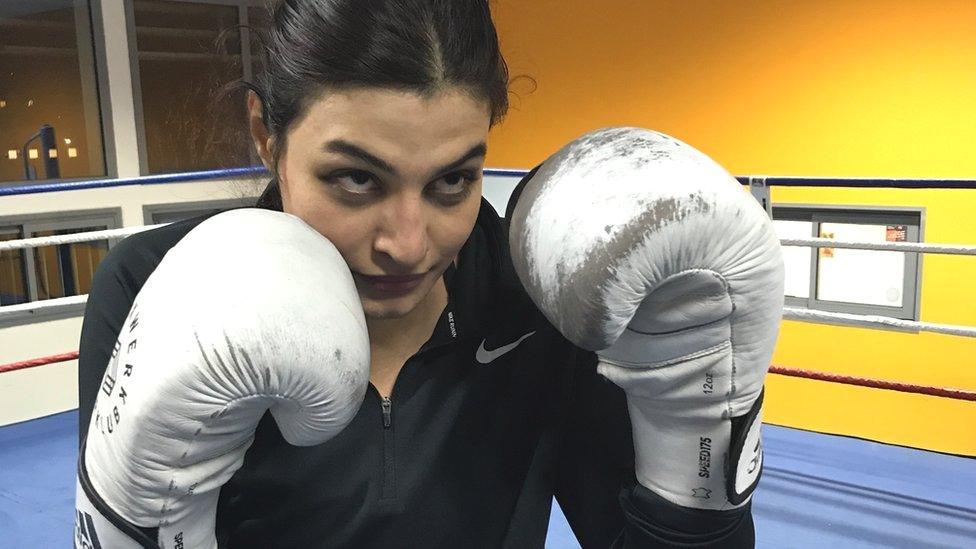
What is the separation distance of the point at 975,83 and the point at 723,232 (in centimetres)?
229

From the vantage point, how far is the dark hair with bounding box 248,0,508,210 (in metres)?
0.63

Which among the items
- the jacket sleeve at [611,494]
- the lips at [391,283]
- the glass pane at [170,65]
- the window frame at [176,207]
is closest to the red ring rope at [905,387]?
the jacket sleeve at [611,494]

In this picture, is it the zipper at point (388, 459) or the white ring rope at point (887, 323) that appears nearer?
the zipper at point (388, 459)

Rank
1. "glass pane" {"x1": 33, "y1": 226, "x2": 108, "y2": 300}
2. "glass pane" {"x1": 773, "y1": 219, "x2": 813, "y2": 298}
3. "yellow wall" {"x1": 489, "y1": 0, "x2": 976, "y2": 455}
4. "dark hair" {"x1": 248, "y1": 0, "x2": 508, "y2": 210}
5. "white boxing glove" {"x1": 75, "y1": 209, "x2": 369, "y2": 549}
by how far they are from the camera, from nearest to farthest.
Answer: "white boxing glove" {"x1": 75, "y1": 209, "x2": 369, "y2": 549} < "dark hair" {"x1": 248, "y1": 0, "x2": 508, "y2": 210} < "yellow wall" {"x1": 489, "y1": 0, "x2": 976, "y2": 455} < "glass pane" {"x1": 773, "y1": 219, "x2": 813, "y2": 298} < "glass pane" {"x1": 33, "y1": 226, "x2": 108, "y2": 300}

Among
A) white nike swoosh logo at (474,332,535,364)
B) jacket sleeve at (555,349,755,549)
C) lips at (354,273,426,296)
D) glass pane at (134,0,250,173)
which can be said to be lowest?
jacket sleeve at (555,349,755,549)

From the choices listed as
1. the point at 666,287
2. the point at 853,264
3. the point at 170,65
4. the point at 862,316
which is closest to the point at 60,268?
the point at 170,65

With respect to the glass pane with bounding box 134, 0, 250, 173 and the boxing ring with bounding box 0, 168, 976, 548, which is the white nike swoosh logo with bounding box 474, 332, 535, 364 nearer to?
the boxing ring with bounding box 0, 168, 976, 548

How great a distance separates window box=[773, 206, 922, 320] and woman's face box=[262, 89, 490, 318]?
2.11 m

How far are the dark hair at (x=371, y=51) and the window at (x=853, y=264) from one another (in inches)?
82.6

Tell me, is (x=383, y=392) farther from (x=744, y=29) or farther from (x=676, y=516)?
(x=744, y=29)

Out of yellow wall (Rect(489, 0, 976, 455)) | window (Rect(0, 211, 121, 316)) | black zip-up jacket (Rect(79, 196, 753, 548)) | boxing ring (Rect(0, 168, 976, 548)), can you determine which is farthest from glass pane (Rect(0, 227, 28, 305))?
black zip-up jacket (Rect(79, 196, 753, 548))

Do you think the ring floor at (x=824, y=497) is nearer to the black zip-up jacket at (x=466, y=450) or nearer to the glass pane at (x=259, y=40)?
the black zip-up jacket at (x=466, y=450)

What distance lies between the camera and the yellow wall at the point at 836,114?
251 cm

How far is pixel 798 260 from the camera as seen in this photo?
2826mm
